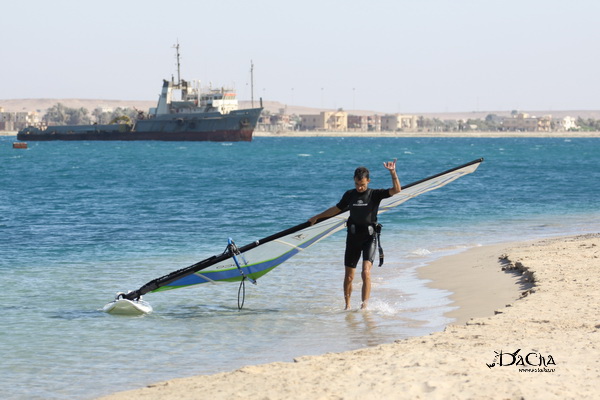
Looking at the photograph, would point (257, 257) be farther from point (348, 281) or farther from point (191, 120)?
point (191, 120)

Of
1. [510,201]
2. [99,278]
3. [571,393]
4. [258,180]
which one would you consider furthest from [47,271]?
[258,180]

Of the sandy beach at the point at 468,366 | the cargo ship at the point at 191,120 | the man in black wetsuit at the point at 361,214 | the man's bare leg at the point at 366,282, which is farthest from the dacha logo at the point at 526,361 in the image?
the cargo ship at the point at 191,120

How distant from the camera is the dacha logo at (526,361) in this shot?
6.60 meters

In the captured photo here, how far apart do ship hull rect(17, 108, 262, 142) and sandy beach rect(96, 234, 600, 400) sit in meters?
122

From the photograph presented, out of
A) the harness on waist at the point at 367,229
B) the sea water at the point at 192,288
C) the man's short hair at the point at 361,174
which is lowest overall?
the sea water at the point at 192,288

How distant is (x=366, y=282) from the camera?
33.6 ft

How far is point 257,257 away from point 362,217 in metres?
1.65

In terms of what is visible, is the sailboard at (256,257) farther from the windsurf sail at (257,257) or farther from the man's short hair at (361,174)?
the man's short hair at (361,174)

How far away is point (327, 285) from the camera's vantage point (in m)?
12.8

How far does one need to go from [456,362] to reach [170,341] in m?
3.52

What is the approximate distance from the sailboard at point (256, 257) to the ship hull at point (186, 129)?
4721 inches

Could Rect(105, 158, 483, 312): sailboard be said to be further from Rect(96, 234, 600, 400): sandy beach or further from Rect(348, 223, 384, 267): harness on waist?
Rect(96, 234, 600, 400): sandy beach

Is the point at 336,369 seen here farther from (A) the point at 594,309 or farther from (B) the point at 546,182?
(B) the point at 546,182

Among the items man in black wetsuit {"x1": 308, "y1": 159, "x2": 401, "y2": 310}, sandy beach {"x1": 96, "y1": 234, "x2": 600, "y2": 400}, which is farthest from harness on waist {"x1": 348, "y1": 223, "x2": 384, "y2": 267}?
sandy beach {"x1": 96, "y1": 234, "x2": 600, "y2": 400}
